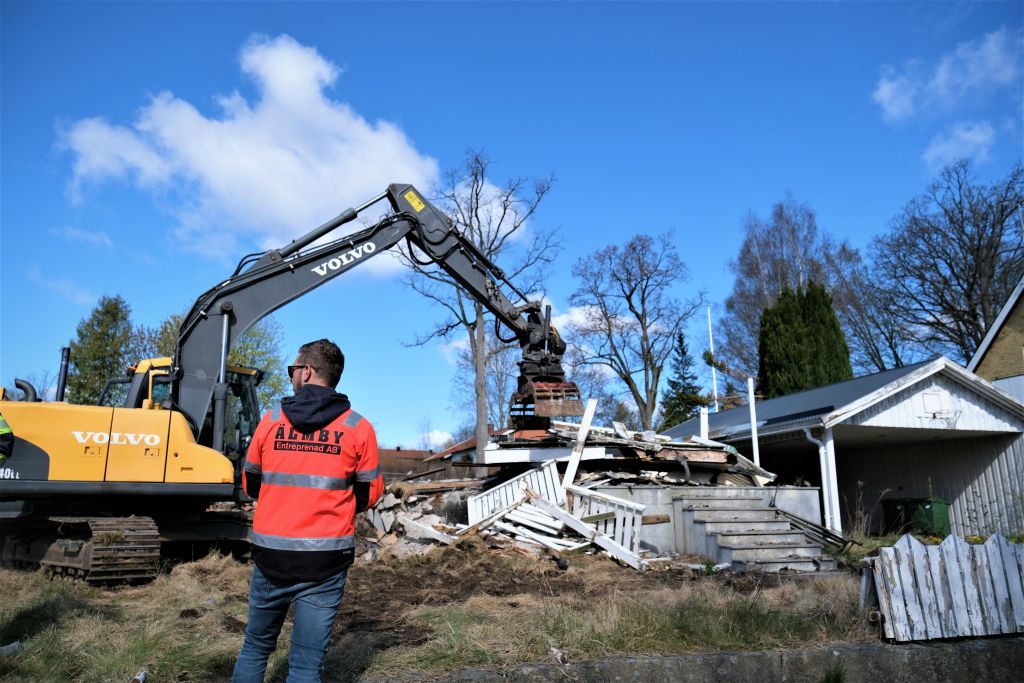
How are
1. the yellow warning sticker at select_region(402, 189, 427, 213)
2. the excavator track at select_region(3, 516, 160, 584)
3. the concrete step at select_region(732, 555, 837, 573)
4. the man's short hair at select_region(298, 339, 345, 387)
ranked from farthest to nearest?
the yellow warning sticker at select_region(402, 189, 427, 213), the concrete step at select_region(732, 555, 837, 573), the excavator track at select_region(3, 516, 160, 584), the man's short hair at select_region(298, 339, 345, 387)

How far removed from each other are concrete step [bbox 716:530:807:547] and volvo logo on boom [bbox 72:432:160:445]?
7.42 metres

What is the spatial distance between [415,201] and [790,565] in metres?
7.64

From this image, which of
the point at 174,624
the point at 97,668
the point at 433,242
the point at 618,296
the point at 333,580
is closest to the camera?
the point at 333,580

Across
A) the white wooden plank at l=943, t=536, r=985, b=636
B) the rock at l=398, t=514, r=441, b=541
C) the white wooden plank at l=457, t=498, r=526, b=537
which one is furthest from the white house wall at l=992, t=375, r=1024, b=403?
the white wooden plank at l=943, t=536, r=985, b=636

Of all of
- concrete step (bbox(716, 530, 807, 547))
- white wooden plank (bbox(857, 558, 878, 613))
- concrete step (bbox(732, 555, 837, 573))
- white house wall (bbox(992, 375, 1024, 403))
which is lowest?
concrete step (bbox(732, 555, 837, 573))

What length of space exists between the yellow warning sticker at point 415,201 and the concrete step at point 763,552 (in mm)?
6729

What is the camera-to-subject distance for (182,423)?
28.9 ft

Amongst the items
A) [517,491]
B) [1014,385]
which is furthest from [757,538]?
[1014,385]

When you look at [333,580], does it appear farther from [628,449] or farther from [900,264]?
[900,264]

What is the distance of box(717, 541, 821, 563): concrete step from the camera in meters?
9.90

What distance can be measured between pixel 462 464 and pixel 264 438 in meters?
12.1

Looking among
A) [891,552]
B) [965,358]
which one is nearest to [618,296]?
[965,358]

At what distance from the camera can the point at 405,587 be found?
8.30 meters

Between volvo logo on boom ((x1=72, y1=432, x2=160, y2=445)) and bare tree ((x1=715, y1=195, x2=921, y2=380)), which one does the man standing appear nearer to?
volvo logo on boom ((x1=72, y1=432, x2=160, y2=445))
